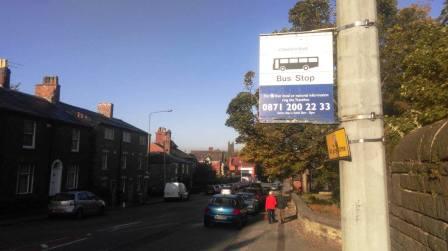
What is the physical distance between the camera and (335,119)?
428 centimetres

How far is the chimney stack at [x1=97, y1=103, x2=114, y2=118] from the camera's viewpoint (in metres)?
51.0

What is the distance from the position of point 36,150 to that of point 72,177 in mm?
5862

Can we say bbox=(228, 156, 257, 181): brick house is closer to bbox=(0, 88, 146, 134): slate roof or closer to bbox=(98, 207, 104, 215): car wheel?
bbox=(0, 88, 146, 134): slate roof

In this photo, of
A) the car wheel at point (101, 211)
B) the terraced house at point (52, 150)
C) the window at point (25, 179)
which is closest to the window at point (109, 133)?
the terraced house at point (52, 150)

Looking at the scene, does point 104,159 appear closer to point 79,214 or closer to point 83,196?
point 83,196

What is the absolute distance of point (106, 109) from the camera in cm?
5122

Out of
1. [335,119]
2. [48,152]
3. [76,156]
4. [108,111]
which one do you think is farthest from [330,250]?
[108,111]

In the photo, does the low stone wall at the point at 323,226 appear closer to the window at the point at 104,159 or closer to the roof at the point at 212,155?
the window at the point at 104,159

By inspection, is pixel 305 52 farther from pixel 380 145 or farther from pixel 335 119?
pixel 380 145

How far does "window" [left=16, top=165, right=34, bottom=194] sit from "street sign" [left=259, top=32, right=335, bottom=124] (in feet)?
96.7

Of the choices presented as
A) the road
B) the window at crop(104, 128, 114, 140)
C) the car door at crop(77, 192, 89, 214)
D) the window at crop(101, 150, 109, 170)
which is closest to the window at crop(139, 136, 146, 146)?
the window at crop(104, 128, 114, 140)

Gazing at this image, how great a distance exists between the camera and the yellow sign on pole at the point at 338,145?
350 centimetres

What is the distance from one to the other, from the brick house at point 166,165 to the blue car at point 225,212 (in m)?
32.4

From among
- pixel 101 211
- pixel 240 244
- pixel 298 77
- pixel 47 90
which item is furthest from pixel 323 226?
pixel 47 90
